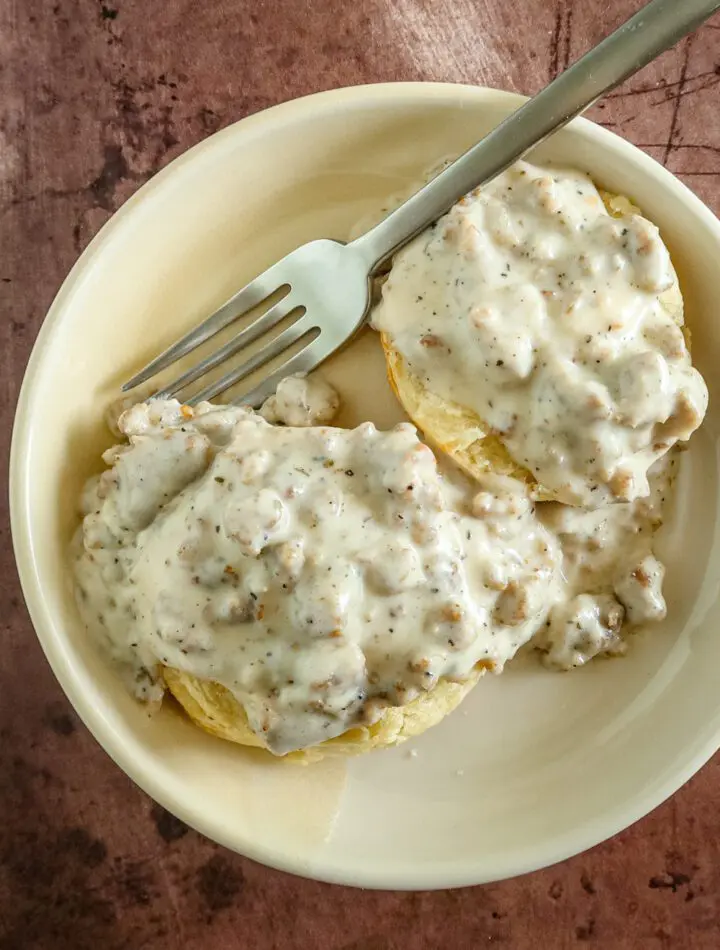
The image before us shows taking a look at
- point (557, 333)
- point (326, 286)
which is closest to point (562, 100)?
point (557, 333)

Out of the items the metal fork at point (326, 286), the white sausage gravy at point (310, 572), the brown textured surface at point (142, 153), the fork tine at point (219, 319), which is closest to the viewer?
the white sausage gravy at point (310, 572)

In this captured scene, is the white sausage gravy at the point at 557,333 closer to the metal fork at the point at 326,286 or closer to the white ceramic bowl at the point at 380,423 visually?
the metal fork at the point at 326,286

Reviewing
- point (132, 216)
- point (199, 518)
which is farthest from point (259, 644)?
point (132, 216)

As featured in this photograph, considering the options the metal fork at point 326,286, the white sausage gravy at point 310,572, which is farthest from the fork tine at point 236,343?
the white sausage gravy at point 310,572

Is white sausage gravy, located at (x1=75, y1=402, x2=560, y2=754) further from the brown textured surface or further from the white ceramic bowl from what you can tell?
the brown textured surface

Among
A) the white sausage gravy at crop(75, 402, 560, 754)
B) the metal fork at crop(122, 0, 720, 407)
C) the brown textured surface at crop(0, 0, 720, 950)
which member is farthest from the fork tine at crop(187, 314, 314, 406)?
the brown textured surface at crop(0, 0, 720, 950)

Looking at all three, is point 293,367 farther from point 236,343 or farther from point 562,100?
point 562,100

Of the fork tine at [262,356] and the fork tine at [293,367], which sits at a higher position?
the fork tine at [262,356]
